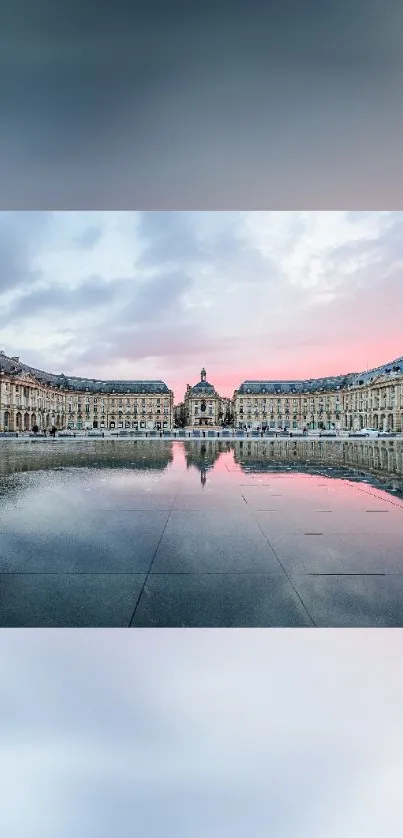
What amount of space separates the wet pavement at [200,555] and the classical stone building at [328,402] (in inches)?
2657

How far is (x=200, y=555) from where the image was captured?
5.63m

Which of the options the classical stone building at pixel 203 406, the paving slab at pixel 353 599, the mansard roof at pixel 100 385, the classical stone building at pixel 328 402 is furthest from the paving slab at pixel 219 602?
the classical stone building at pixel 203 406

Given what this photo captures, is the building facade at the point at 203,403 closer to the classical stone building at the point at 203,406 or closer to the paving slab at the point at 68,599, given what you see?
the classical stone building at the point at 203,406

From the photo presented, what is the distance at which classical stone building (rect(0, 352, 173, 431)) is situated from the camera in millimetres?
94375

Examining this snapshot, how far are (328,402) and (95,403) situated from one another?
227 feet

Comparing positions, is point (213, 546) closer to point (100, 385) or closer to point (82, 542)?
point (82, 542)
